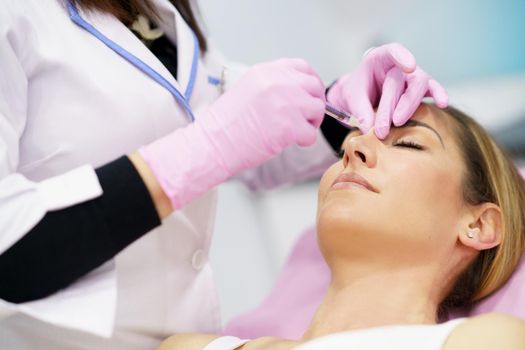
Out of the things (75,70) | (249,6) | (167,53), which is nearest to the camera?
(75,70)

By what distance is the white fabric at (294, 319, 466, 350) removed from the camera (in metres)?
0.90

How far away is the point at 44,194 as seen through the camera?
2.87 feet

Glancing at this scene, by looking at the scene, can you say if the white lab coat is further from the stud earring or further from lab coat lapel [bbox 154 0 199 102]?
the stud earring

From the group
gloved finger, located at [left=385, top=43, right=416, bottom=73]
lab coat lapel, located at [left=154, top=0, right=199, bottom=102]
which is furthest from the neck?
lab coat lapel, located at [left=154, top=0, right=199, bottom=102]

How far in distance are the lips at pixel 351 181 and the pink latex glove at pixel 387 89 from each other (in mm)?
99

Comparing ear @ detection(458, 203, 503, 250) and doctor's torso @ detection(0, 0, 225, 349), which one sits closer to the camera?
doctor's torso @ detection(0, 0, 225, 349)

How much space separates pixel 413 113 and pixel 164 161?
0.52 m

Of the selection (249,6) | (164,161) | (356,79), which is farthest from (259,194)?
(164,161)

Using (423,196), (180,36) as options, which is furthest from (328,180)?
(180,36)

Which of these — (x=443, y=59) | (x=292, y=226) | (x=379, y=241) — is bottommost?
(x=292, y=226)

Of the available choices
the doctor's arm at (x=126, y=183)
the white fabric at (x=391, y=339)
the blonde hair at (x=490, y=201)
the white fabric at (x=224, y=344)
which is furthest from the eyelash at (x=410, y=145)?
the white fabric at (x=224, y=344)

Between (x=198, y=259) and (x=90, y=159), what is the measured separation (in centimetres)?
30

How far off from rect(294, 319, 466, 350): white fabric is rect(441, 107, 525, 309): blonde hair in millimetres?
303

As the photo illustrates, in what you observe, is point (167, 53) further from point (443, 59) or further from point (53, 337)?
point (443, 59)
